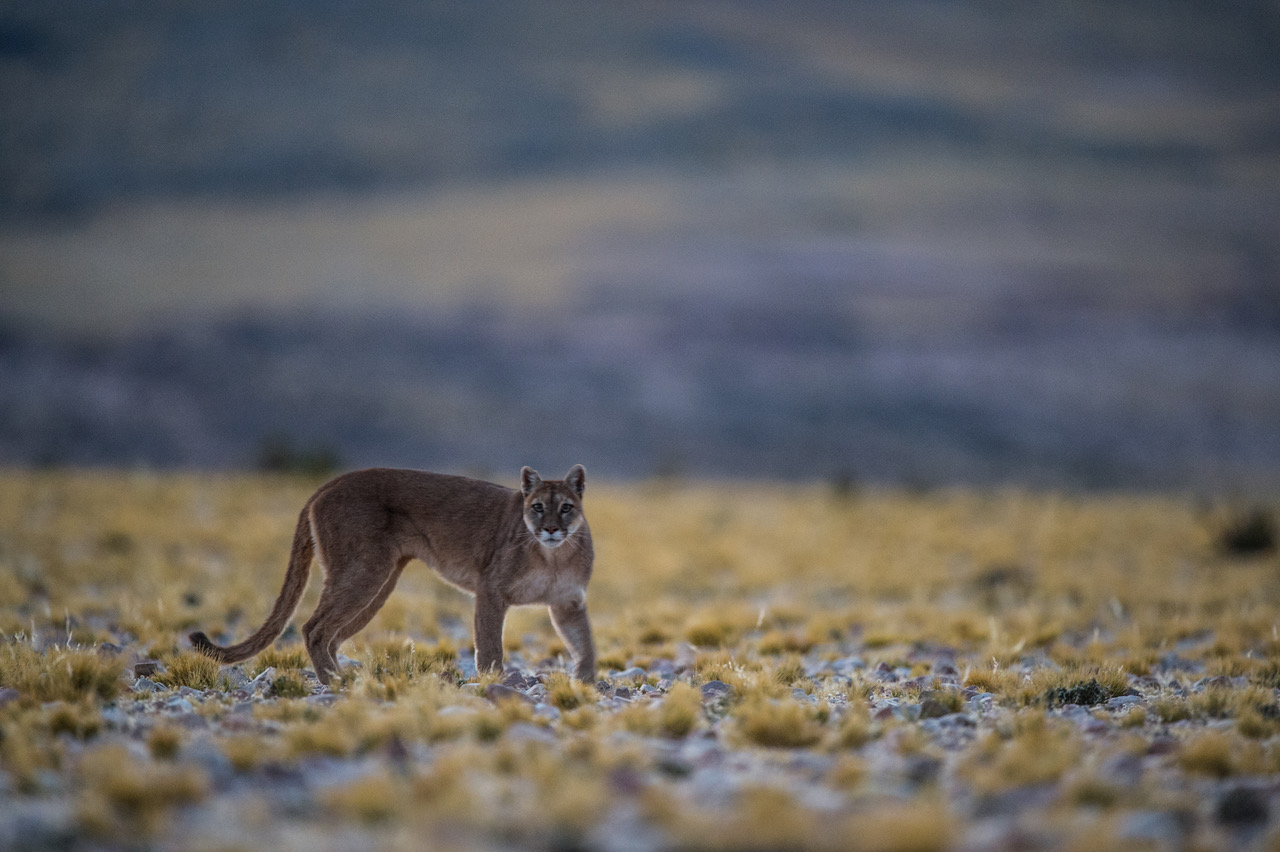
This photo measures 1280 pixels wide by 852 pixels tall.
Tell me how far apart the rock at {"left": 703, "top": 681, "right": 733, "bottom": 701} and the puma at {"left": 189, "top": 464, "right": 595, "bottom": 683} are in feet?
3.55

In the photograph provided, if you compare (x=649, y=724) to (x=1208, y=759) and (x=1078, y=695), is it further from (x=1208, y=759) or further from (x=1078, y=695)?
(x=1078, y=695)

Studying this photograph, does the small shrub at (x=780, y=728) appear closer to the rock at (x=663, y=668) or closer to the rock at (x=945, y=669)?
the rock at (x=663, y=668)

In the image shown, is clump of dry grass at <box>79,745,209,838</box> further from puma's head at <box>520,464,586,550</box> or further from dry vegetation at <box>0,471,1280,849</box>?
puma's head at <box>520,464,586,550</box>

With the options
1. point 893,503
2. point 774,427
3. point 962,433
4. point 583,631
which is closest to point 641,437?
point 774,427

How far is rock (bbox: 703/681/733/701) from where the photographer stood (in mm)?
8445

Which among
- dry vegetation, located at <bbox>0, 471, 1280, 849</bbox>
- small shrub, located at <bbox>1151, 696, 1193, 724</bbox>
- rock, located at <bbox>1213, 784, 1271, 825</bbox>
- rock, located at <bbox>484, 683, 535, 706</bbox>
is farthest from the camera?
small shrub, located at <bbox>1151, 696, 1193, 724</bbox>

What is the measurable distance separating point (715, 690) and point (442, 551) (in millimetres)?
2862

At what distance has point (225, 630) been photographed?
491 inches

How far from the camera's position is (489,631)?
30.0 ft

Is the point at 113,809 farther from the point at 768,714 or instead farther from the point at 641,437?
the point at 641,437

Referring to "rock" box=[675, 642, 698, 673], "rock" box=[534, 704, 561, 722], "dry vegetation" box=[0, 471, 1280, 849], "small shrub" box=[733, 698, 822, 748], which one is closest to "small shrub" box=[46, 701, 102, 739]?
"dry vegetation" box=[0, 471, 1280, 849]

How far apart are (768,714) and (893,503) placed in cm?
2928

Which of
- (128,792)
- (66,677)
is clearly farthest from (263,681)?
(128,792)

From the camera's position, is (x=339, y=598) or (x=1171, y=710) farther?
(x=339, y=598)
